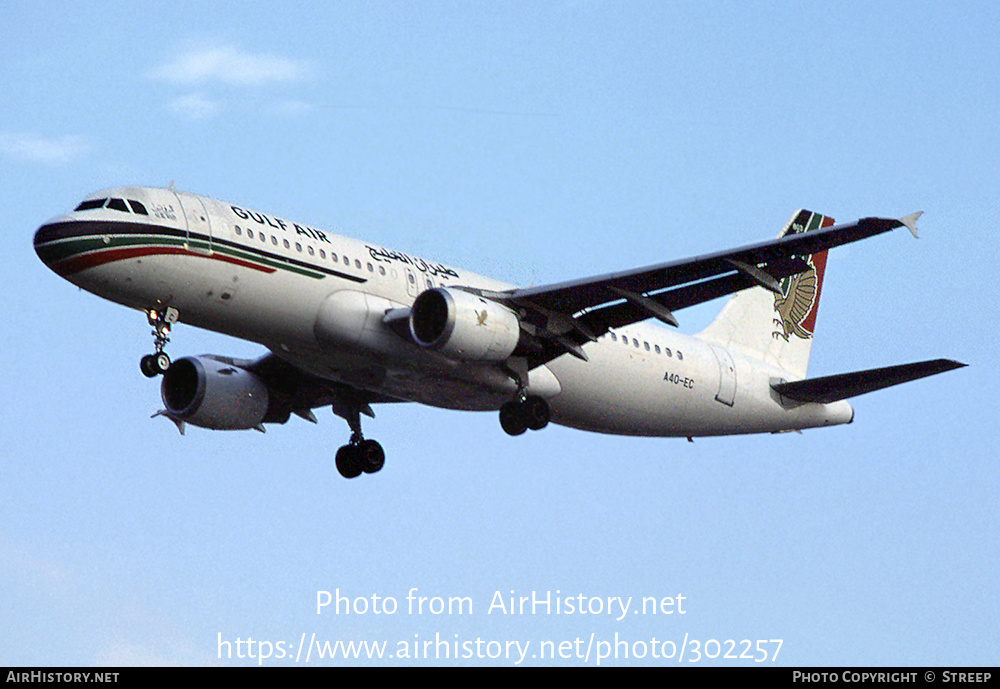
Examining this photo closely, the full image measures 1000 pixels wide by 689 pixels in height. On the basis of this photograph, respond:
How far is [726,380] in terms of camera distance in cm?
3981

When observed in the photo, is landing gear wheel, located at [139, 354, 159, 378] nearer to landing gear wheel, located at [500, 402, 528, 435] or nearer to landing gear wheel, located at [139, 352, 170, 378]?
landing gear wheel, located at [139, 352, 170, 378]

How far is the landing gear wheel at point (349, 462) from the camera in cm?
3888

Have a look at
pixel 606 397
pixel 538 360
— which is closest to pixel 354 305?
pixel 538 360

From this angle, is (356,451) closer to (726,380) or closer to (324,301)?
(324,301)

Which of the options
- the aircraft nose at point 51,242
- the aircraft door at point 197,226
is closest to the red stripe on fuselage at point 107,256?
the aircraft nose at point 51,242

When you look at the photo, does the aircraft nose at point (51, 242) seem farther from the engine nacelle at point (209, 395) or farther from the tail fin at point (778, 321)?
the tail fin at point (778, 321)

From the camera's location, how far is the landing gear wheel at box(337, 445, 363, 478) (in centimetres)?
3888

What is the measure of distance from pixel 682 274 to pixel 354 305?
22.3 ft

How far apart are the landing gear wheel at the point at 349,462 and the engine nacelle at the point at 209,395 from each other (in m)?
2.50

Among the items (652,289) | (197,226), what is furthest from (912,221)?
(197,226)

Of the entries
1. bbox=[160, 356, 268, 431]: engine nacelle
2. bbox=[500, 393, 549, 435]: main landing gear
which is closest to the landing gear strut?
bbox=[160, 356, 268, 431]: engine nacelle

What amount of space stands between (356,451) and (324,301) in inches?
282

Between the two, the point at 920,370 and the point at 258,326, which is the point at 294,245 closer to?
the point at 258,326
